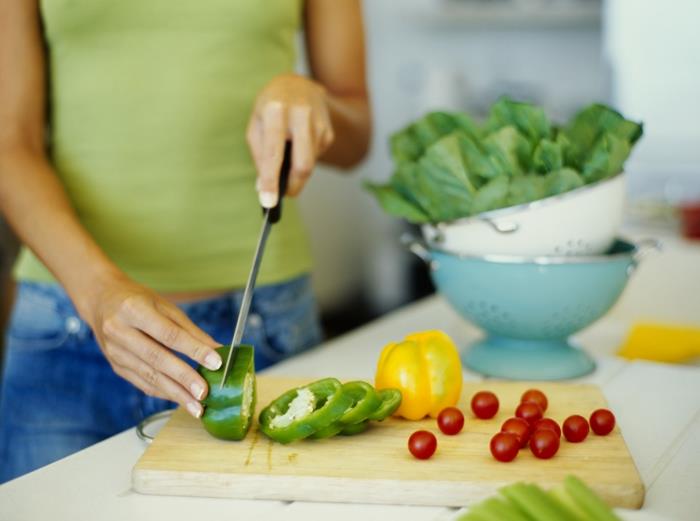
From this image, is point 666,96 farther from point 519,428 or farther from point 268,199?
point 519,428

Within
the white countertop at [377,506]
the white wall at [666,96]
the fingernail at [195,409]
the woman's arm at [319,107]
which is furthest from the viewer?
the white wall at [666,96]

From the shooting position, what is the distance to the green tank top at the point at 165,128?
4.56 ft

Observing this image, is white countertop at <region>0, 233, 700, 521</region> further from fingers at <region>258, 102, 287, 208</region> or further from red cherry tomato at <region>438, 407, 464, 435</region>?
fingers at <region>258, 102, 287, 208</region>

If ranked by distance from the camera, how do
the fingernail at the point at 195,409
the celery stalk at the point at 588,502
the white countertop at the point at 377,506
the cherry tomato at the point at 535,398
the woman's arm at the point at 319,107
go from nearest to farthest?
the celery stalk at the point at 588,502 → the white countertop at the point at 377,506 → the fingernail at the point at 195,409 → the cherry tomato at the point at 535,398 → the woman's arm at the point at 319,107

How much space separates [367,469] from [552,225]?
0.46 meters

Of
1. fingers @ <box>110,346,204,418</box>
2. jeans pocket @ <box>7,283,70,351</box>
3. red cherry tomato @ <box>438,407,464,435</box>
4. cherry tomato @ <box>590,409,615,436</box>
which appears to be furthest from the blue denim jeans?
cherry tomato @ <box>590,409,615,436</box>

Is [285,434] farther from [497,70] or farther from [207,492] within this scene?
[497,70]

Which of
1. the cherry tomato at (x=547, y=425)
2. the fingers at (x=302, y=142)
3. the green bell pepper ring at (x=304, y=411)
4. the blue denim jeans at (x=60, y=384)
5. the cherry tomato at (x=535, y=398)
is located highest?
the fingers at (x=302, y=142)

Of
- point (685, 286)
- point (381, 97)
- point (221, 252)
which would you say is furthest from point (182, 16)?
point (381, 97)

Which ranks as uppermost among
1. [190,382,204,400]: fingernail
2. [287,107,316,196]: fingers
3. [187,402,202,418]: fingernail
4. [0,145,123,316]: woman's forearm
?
[287,107,316,196]: fingers

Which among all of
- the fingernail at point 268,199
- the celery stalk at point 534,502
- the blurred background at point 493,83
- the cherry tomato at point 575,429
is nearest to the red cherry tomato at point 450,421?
the cherry tomato at point 575,429

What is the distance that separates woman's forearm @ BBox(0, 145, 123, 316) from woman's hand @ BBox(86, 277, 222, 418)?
0.26 feet

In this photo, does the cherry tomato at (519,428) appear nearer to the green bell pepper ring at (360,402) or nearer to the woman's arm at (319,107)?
the green bell pepper ring at (360,402)

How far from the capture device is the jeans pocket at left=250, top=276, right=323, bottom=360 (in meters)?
1.48
